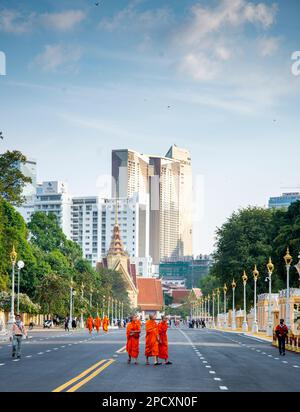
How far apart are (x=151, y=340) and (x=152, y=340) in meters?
0.04

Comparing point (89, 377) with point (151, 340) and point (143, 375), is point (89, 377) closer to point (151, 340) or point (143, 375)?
point (143, 375)

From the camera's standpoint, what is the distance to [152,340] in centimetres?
3538

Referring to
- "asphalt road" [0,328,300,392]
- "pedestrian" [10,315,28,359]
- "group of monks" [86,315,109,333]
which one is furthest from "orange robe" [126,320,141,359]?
"group of monks" [86,315,109,333]

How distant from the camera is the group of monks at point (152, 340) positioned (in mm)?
35156

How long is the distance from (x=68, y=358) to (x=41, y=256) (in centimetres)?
9499

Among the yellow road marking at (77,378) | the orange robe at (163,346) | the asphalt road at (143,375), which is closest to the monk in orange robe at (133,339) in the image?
the asphalt road at (143,375)

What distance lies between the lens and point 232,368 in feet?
108

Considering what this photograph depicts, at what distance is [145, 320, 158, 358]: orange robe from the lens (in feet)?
115

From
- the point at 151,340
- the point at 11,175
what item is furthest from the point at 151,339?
the point at 11,175
